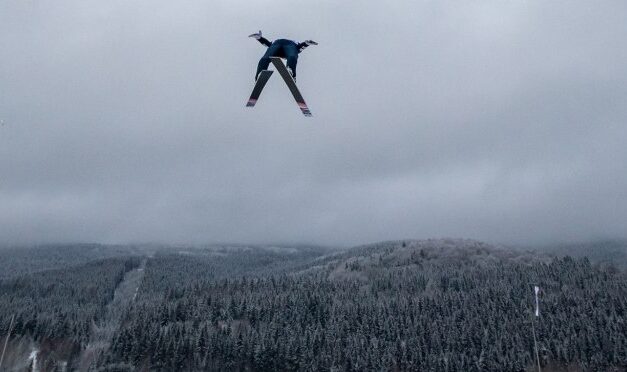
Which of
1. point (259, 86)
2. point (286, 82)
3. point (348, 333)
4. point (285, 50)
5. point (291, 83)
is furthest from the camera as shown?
point (348, 333)

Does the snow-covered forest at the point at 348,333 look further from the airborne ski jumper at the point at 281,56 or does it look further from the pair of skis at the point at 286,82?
the airborne ski jumper at the point at 281,56

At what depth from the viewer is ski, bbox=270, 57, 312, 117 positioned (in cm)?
1855

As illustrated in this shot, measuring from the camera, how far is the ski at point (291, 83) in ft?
60.8

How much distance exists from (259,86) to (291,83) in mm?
2171

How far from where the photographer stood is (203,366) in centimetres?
12069

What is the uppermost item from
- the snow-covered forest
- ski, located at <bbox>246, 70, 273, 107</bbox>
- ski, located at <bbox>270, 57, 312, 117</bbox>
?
ski, located at <bbox>246, 70, 273, 107</bbox>

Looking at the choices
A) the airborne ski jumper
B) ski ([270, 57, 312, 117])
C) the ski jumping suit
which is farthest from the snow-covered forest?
the ski jumping suit

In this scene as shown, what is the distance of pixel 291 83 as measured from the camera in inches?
793

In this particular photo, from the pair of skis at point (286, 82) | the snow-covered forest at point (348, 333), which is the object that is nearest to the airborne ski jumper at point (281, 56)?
the pair of skis at point (286, 82)

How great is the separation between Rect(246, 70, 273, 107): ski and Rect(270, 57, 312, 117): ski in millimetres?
767

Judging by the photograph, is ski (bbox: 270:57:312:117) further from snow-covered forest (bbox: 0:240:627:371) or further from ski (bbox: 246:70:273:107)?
snow-covered forest (bbox: 0:240:627:371)

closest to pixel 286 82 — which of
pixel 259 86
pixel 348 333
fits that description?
pixel 259 86

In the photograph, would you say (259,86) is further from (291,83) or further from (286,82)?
(291,83)

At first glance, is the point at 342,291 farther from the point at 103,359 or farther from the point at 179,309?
the point at 103,359
